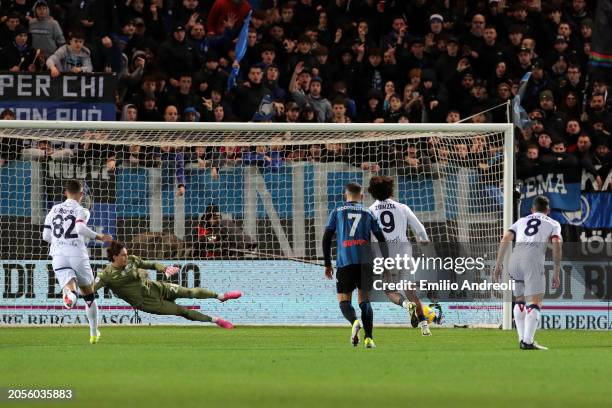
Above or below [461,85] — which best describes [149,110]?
below

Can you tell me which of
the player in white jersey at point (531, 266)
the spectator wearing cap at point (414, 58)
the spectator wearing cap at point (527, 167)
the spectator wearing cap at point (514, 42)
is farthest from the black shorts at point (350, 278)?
the spectator wearing cap at point (514, 42)

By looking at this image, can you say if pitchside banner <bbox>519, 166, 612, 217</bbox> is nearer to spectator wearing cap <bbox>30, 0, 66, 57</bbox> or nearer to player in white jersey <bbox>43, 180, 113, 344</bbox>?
player in white jersey <bbox>43, 180, 113, 344</bbox>

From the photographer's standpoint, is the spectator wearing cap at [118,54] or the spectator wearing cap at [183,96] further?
the spectator wearing cap at [118,54]

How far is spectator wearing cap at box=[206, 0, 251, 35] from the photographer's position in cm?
2272

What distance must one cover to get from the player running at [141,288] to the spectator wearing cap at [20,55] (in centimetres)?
456

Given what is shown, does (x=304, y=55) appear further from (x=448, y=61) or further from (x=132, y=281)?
(x=132, y=281)

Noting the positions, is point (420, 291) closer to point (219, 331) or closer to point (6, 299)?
point (219, 331)

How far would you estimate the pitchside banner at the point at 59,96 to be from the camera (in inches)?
730

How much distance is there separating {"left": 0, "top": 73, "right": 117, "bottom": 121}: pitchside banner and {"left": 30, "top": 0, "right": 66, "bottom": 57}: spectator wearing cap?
8.21 feet

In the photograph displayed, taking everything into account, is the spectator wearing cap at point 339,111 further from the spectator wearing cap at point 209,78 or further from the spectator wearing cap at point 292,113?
the spectator wearing cap at point 209,78

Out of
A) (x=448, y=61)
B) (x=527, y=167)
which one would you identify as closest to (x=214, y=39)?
(x=448, y=61)

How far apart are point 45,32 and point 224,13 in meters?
3.30

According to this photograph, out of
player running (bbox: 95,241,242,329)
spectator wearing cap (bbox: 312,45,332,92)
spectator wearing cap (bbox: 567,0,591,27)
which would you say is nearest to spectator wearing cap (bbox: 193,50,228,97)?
spectator wearing cap (bbox: 312,45,332,92)

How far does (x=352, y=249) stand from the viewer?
562 inches
